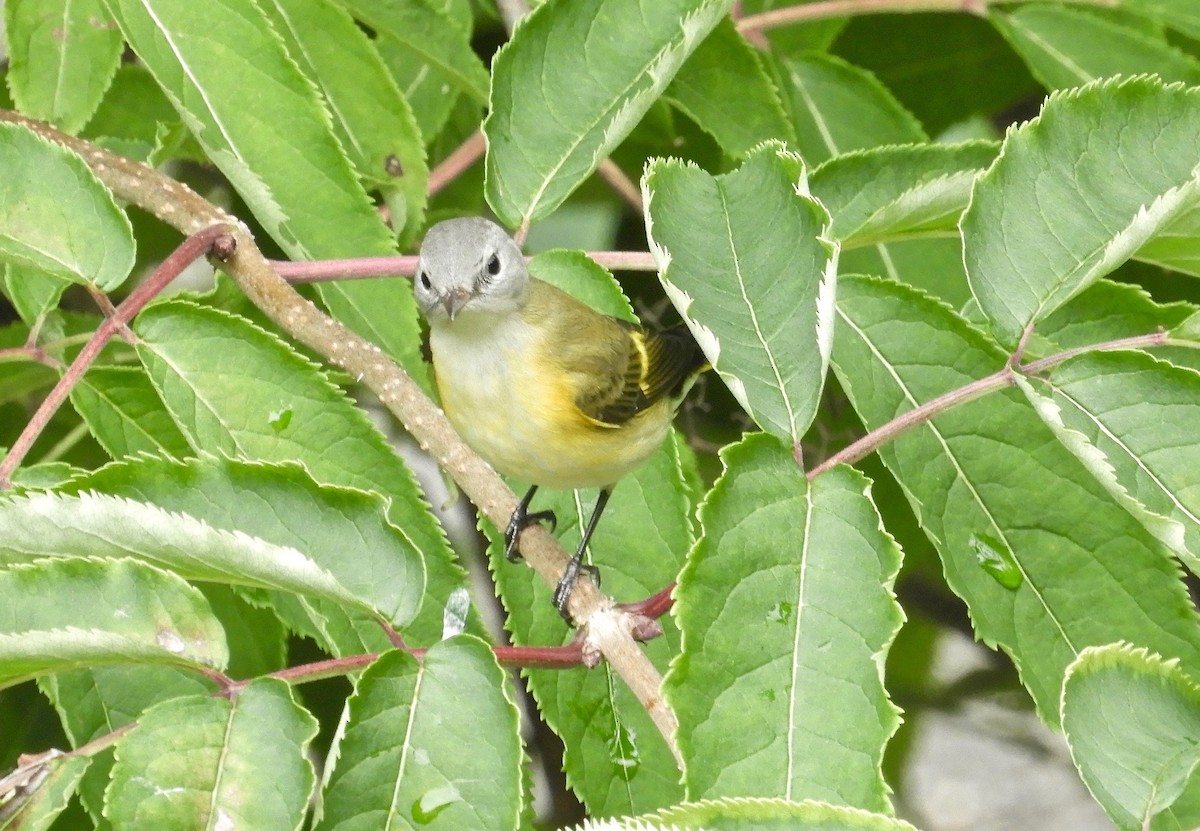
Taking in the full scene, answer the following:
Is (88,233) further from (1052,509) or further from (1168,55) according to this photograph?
(1168,55)

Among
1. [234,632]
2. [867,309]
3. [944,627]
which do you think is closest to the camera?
[867,309]

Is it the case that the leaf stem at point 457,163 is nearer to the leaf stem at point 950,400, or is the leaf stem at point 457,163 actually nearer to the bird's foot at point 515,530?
the bird's foot at point 515,530

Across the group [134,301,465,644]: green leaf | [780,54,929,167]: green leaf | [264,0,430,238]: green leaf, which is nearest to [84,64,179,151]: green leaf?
[264,0,430,238]: green leaf

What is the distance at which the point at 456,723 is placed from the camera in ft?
4.71

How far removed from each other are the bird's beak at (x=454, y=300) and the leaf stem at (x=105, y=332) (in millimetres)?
501

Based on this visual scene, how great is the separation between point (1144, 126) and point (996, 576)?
633 mm

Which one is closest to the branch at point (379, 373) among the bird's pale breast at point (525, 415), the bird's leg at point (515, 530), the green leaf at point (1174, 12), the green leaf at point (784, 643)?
the bird's leg at point (515, 530)

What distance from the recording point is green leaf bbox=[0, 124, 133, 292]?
70.6 inches

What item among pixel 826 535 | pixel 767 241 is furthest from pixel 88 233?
pixel 826 535

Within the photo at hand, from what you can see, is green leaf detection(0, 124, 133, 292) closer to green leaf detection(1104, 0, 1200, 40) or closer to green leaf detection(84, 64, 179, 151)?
green leaf detection(84, 64, 179, 151)

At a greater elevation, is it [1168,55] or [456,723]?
[1168,55]

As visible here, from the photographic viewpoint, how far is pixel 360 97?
7.82 ft

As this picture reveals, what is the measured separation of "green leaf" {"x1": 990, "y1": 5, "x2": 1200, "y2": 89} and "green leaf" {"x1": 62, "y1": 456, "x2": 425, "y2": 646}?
182cm

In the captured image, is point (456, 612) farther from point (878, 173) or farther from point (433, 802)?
point (878, 173)
